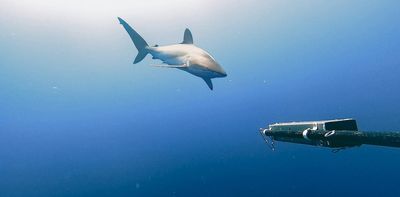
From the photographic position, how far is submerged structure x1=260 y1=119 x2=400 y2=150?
207 cm

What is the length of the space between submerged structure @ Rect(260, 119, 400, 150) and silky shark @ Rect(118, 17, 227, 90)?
5169mm

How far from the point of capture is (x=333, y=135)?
2588 millimetres

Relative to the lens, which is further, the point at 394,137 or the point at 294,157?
the point at 294,157

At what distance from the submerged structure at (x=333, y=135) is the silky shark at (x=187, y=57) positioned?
5169 mm

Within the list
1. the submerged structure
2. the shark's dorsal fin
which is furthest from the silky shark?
the submerged structure

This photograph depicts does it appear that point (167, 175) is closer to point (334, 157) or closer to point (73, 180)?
point (73, 180)

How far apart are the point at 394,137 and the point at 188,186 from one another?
44.3 metres

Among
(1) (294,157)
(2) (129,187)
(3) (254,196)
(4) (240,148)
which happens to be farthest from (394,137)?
(4) (240,148)

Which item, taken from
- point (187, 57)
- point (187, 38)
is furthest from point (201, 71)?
point (187, 38)

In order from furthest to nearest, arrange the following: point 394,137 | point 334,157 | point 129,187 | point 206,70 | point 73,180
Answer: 1. point 73,180
2. point 334,157
3. point 129,187
4. point 206,70
5. point 394,137

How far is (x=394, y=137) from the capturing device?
194 cm

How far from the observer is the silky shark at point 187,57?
884cm

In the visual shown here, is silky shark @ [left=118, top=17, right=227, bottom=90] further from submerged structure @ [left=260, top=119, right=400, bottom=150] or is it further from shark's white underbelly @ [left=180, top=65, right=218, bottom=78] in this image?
submerged structure @ [left=260, top=119, right=400, bottom=150]

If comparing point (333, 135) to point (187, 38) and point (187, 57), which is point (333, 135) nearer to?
point (187, 57)
